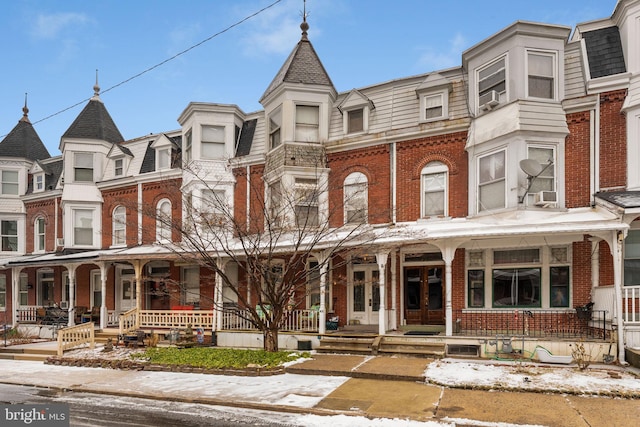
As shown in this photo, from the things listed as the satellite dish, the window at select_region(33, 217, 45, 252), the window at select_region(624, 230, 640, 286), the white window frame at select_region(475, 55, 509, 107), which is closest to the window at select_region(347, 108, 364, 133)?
the white window frame at select_region(475, 55, 509, 107)

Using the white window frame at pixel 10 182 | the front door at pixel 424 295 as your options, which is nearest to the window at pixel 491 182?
the front door at pixel 424 295

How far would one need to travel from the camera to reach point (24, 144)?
26.0 m

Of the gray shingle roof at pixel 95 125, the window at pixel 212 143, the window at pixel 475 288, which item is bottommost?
the window at pixel 475 288

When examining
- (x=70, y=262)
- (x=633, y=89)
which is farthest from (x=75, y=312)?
(x=633, y=89)

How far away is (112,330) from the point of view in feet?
59.4

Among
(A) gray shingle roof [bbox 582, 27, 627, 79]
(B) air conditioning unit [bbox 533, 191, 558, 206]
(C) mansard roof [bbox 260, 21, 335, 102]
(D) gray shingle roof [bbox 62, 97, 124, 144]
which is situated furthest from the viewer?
(D) gray shingle roof [bbox 62, 97, 124, 144]

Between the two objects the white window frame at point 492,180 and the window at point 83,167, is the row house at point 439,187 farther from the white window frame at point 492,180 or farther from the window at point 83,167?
the window at point 83,167

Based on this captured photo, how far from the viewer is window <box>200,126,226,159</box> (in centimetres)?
1928

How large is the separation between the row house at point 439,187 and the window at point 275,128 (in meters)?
0.09

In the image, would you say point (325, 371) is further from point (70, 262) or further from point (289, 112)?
point (70, 262)

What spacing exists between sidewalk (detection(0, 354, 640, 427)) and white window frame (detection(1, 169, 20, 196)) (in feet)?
50.9

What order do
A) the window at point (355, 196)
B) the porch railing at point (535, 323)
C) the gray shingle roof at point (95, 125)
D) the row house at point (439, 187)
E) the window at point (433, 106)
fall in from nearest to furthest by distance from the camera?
the porch railing at point (535, 323) → the row house at point (439, 187) → the window at point (433, 106) → the window at point (355, 196) → the gray shingle roof at point (95, 125)

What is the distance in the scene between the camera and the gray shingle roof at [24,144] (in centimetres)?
2552

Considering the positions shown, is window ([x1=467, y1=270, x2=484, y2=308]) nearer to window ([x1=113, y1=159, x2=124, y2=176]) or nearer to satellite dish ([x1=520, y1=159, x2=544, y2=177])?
satellite dish ([x1=520, y1=159, x2=544, y2=177])
